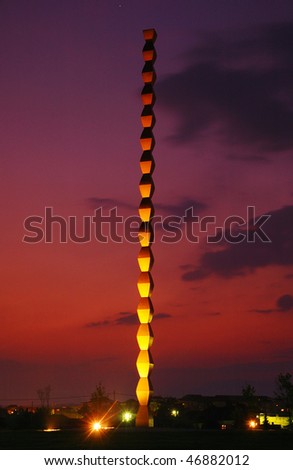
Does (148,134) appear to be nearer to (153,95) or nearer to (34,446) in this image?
(153,95)

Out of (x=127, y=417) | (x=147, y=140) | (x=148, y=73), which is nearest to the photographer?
(x=147, y=140)

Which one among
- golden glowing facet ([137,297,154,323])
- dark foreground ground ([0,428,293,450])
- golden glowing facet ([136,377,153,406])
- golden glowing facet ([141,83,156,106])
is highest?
golden glowing facet ([141,83,156,106])

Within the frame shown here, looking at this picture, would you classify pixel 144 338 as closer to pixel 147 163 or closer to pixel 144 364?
pixel 144 364

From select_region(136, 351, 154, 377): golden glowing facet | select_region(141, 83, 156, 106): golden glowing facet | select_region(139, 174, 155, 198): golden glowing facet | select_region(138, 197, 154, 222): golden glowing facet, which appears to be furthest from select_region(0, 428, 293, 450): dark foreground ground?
select_region(141, 83, 156, 106): golden glowing facet

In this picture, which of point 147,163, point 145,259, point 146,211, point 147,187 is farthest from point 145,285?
point 147,163

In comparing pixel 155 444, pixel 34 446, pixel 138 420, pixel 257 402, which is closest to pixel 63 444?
pixel 34 446

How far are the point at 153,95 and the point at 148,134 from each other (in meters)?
1.17

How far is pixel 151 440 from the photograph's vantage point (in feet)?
48.3

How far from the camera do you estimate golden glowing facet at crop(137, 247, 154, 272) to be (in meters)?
20.1

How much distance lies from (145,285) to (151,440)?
19.3ft

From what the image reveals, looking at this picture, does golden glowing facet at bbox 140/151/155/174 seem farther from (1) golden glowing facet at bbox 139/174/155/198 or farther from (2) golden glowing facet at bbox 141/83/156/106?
(2) golden glowing facet at bbox 141/83/156/106

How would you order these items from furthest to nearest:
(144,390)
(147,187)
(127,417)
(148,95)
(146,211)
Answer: (127,417) → (148,95) → (147,187) → (146,211) → (144,390)

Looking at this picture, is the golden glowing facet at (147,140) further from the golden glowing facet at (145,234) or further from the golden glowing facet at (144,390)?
the golden glowing facet at (144,390)
